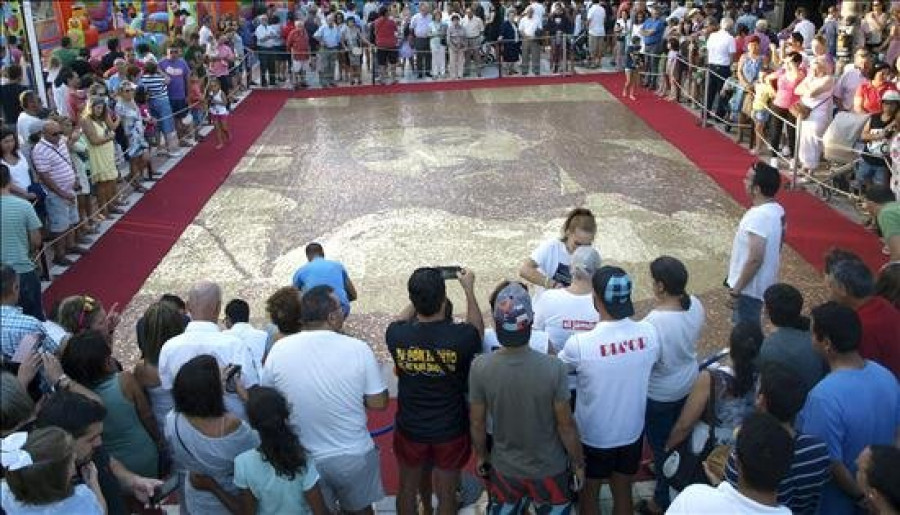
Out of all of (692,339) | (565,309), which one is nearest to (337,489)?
(565,309)

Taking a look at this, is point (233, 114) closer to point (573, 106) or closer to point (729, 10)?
point (573, 106)

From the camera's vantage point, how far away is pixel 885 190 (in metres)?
6.21

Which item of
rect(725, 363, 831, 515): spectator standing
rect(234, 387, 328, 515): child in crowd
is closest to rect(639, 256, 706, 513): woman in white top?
rect(725, 363, 831, 515): spectator standing

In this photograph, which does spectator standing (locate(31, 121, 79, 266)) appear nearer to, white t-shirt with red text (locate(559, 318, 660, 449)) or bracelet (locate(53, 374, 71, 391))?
bracelet (locate(53, 374, 71, 391))

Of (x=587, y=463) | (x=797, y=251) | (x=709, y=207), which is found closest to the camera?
(x=587, y=463)

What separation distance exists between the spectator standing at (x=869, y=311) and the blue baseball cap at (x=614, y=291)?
1.26 m

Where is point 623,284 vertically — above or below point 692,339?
above

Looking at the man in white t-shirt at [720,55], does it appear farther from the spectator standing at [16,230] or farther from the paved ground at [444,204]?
the spectator standing at [16,230]

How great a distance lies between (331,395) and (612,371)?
4.26 ft

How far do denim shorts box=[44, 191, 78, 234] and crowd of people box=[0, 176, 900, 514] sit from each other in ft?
13.9

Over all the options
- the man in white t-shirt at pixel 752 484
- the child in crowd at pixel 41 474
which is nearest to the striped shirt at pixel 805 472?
the man in white t-shirt at pixel 752 484

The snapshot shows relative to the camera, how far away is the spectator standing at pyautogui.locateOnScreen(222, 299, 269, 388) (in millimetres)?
4223

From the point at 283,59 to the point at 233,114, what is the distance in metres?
3.38

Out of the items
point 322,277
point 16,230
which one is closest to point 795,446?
point 322,277
